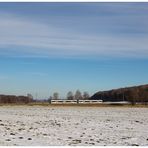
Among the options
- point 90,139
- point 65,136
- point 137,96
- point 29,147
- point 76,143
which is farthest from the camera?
point 137,96

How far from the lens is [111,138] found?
1819cm

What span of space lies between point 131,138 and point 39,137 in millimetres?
4530

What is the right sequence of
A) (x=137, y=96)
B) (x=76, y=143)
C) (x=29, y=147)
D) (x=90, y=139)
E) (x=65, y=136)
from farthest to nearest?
1. (x=137, y=96)
2. (x=65, y=136)
3. (x=90, y=139)
4. (x=76, y=143)
5. (x=29, y=147)

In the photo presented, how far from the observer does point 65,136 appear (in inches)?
743

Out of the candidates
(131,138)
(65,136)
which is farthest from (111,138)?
(65,136)

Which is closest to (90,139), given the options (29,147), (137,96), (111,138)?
(111,138)

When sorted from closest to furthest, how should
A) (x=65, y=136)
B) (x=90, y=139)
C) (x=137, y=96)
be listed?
(x=90, y=139) < (x=65, y=136) < (x=137, y=96)

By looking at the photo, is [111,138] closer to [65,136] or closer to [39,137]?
[65,136]

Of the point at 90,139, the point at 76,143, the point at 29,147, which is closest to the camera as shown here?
the point at 29,147

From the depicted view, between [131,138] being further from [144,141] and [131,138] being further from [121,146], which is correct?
[121,146]

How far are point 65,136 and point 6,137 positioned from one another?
3.01m

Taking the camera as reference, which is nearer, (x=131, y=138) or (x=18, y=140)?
(x=18, y=140)

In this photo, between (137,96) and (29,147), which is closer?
(29,147)

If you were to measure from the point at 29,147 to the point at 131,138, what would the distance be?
19.2 ft
